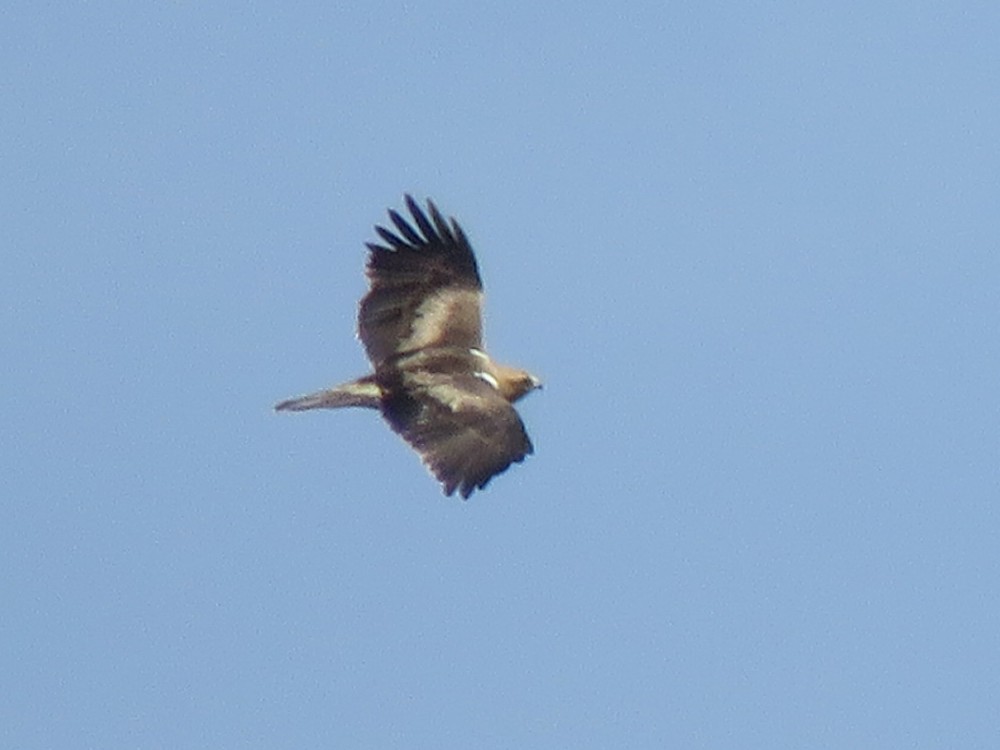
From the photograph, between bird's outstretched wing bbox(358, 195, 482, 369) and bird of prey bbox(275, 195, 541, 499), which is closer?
bird of prey bbox(275, 195, 541, 499)

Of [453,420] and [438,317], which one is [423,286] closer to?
[438,317]

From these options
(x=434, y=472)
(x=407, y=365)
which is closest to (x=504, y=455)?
(x=434, y=472)

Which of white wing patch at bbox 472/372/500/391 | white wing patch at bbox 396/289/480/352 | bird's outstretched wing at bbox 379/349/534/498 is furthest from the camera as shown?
white wing patch at bbox 396/289/480/352

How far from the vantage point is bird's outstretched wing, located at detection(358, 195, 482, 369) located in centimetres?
2469

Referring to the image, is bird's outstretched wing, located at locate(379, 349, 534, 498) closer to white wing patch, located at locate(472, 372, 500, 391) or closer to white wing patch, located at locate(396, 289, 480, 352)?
white wing patch, located at locate(472, 372, 500, 391)

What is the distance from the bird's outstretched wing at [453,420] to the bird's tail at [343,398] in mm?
110

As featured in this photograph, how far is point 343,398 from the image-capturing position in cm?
2378

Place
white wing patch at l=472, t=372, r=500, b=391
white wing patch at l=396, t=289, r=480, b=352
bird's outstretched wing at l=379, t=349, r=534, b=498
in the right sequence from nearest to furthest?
bird's outstretched wing at l=379, t=349, r=534, b=498 → white wing patch at l=472, t=372, r=500, b=391 → white wing patch at l=396, t=289, r=480, b=352

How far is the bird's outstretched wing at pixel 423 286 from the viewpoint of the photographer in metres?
24.7

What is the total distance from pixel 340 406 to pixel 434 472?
5.75ft

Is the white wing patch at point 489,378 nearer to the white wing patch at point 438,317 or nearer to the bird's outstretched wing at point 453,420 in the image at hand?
the bird's outstretched wing at point 453,420

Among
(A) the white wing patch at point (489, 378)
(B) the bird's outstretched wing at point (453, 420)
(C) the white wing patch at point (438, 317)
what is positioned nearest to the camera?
(B) the bird's outstretched wing at point (453, 420)

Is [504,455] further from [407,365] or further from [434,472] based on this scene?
[407,365]

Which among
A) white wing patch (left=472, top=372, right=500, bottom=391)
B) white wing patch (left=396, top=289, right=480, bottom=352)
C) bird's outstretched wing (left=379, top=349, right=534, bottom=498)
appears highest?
white wing patch (left=396, top=289, right=480, bottom=352)
